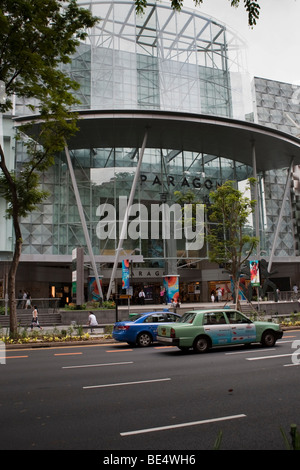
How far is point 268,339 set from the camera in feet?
46.9

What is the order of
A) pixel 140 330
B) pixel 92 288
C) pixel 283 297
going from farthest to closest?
pixel 283 297
pixel 92 288
pixel 140 330

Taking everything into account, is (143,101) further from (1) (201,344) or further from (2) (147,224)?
(1) (201,344)

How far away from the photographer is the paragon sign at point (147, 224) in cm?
3747

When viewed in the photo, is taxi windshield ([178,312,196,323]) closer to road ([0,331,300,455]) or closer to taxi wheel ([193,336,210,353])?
taxi wheel ([193,336,210,353])

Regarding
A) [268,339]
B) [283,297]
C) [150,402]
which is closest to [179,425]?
[150,402]

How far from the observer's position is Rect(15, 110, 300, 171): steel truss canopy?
33.9 m

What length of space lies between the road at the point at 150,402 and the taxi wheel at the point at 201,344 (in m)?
0.61

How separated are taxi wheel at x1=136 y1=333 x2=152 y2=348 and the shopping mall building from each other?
17.4 metres

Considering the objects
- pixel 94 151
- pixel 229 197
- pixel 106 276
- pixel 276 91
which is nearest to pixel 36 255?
pixel 106 276

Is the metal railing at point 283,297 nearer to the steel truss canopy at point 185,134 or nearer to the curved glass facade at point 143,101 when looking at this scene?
the curved glass facade at point 143,101

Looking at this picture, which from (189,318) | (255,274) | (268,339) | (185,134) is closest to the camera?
(189,318)

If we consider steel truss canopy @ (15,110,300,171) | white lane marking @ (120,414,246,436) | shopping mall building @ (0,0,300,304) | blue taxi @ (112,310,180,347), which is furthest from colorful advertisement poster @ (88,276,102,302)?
white lane marking @ (120,414,246,436)

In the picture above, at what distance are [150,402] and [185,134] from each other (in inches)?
1307

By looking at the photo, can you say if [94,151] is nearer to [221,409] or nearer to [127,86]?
[127,86]
